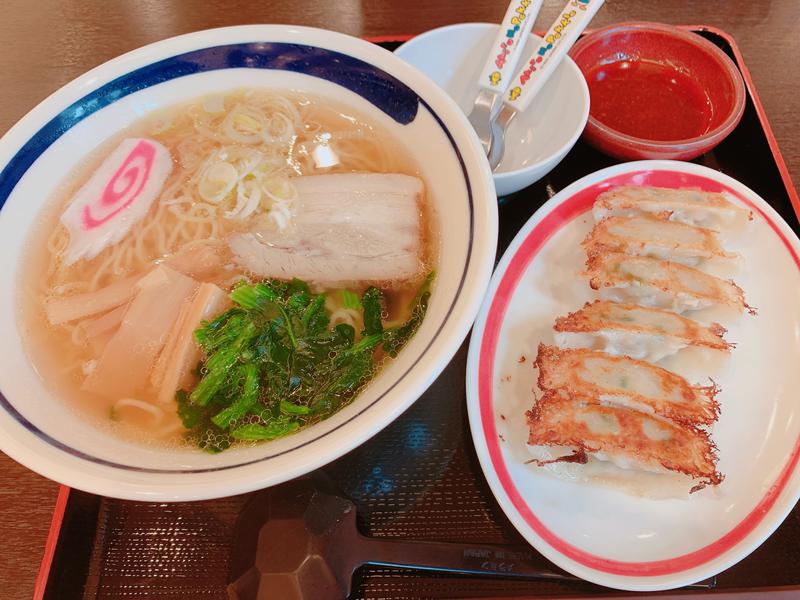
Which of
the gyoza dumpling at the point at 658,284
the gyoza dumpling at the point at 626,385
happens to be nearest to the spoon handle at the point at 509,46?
the gyoza dumpling at the point at 658,284

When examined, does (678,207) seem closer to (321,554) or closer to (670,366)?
(670,366)

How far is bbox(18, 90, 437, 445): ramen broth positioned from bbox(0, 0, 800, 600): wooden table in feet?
2.95

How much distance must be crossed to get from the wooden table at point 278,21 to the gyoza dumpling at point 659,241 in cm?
76

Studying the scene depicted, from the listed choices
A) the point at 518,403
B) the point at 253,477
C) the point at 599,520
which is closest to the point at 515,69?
the point at 518,403

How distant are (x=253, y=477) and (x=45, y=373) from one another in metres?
0.74

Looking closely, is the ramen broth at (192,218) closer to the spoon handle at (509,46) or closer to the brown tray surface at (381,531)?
the brown tray surface at (381,531)

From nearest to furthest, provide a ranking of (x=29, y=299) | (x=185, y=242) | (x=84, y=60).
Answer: (x=29, y=299)
(x=185, y=242)
(x=84, y=60)

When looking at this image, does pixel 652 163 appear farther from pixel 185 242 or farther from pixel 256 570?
pixel 256 570

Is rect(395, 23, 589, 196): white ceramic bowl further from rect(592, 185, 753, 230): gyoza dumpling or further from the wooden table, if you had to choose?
the wooden table

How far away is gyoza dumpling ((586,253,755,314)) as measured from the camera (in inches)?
63.2

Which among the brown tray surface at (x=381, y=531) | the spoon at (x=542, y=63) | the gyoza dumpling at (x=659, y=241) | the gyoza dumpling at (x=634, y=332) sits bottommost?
the brown tray surface at (x=381, y=531)

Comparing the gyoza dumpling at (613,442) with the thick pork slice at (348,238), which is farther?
the thick pork slice at (348,238)

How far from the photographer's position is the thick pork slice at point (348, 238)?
1528 millimetres

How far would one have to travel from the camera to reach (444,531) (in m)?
1.40
